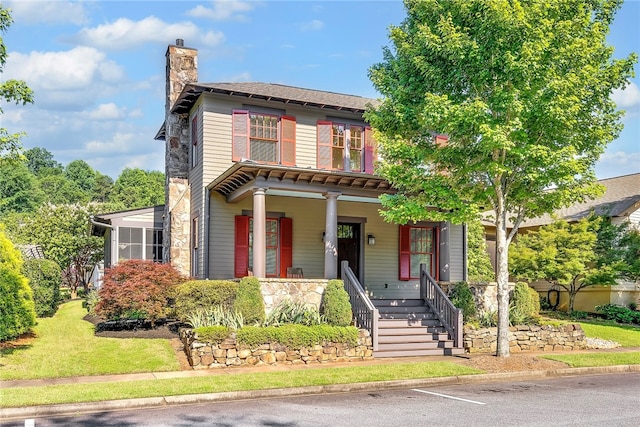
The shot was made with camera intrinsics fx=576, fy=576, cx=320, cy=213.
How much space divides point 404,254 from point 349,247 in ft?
6.17

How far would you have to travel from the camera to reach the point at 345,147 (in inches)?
708

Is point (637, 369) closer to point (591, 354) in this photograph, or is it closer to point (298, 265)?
point (591, 354)

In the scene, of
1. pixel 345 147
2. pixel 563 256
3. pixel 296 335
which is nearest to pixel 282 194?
pixel 345 147

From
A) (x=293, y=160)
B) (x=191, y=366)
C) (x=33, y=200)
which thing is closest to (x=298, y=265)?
(x=293, y=160)

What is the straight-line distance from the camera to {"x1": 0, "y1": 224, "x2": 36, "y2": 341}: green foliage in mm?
12148

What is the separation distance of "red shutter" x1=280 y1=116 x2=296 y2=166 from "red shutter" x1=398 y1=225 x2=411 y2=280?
14.6ft

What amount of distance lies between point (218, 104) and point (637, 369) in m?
12.6

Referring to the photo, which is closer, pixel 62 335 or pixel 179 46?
pixel 62 335

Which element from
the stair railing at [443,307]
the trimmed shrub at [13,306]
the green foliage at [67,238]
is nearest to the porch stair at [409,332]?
the stair railing at [443,307]

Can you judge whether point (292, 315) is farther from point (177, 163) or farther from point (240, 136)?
point (177, 163)

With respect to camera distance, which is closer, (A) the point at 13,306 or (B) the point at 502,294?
(A) the point at 13,306

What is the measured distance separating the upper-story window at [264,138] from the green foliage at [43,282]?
22.4 ft

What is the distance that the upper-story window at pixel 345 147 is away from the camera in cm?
1766

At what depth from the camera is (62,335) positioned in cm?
1403
